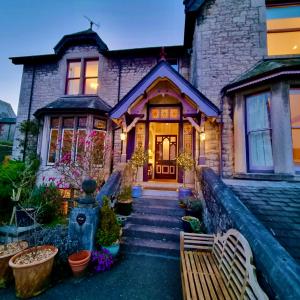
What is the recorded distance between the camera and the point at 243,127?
6254 millimetres

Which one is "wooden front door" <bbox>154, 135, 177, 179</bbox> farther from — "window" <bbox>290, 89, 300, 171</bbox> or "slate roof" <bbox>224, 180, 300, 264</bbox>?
"window" <bbox>290, 89, 300, 171</bbox>

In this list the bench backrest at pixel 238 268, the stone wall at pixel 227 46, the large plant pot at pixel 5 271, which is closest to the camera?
the bench backrest at pixel 238 268

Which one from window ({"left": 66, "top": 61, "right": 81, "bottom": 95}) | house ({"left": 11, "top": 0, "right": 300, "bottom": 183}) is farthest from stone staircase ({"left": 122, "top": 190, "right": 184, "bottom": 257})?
Answer: window ({"left": 66, "top": 61, "right": 81, "bottom": 95})

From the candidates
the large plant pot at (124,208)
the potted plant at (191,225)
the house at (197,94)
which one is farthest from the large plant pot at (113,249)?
the house at (197,94)

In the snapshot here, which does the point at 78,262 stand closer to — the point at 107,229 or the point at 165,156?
the point at 107,229

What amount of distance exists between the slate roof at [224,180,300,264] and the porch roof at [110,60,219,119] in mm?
2686

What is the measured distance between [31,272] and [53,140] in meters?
7.85

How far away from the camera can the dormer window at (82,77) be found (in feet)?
34.9

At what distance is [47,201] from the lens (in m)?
7.33

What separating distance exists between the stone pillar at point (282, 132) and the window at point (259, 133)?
223mm

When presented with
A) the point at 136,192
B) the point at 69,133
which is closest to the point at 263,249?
the point at 136,192

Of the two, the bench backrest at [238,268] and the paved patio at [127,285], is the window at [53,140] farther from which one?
the bench backrest at [238,268]

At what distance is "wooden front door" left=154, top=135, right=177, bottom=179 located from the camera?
33.0 feet

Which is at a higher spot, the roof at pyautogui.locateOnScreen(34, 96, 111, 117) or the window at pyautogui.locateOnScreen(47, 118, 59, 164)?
the roof at pyautogui.locateOnScreen(34, 96, 111, 117)
